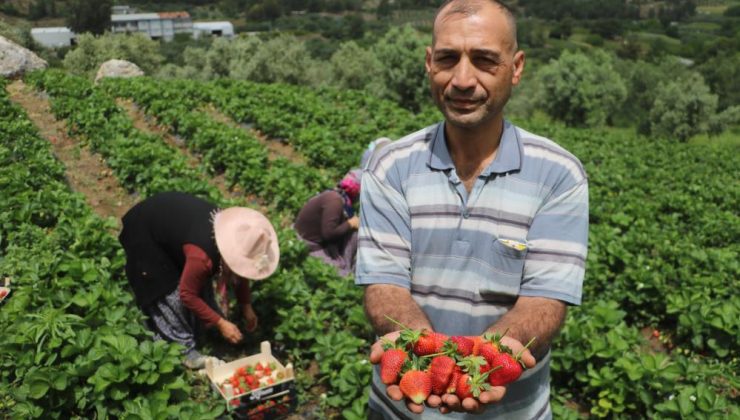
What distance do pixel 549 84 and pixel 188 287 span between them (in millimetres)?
37668

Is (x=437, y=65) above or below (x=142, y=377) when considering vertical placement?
above

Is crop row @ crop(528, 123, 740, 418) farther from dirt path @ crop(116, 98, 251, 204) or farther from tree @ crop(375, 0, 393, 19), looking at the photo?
tree @ crop(375, 0, 393, 19)

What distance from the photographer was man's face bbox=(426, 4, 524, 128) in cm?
194

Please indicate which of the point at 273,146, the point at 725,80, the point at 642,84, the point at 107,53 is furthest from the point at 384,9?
the point at 273,146

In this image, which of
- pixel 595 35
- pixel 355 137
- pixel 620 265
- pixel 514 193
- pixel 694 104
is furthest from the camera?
pixel 595 35

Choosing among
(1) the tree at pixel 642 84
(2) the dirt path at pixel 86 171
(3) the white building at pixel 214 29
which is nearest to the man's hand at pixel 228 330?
(2) the dirt path at pixel 86 171

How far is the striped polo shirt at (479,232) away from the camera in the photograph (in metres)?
1.99

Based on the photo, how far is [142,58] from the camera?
38.2 m

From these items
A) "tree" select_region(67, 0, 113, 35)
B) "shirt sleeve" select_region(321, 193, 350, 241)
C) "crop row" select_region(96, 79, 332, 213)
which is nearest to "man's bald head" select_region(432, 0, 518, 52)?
"shirt sleeve" select_region(321, 193, 350, 241)

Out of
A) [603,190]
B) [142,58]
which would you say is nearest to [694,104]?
[603,190]

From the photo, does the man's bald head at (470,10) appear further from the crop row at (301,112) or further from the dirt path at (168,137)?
the crop row at (301,112)

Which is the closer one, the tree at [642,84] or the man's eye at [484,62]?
the man's eye at [484,62]

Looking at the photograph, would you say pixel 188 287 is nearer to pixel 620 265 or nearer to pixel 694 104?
pixel 620 265

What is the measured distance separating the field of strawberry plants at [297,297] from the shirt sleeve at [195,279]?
43 centimetres
